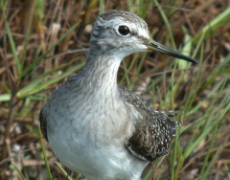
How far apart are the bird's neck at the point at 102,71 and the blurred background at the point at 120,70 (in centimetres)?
100

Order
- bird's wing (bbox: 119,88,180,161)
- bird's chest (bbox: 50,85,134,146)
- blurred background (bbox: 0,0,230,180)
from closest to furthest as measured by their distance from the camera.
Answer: bird's chest (bbox: 50,85,134,146) < bird's wing (bbox: 119,88,180,161) < blurred background (bbox: 0,0,230,180)

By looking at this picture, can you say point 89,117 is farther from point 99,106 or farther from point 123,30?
point 123,30

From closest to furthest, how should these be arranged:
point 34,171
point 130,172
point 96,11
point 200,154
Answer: point 130,172
point 200,154
point 34,171
point 96,11

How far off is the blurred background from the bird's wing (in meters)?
0.12

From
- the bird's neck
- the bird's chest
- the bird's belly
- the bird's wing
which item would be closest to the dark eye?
the bird's neck

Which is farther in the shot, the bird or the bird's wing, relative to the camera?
the bird's wing

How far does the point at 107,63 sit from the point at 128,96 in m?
0.61

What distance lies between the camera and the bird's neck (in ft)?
15.9

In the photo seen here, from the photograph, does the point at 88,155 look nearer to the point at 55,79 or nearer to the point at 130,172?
the point at 130,172

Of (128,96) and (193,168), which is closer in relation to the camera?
(128,96)

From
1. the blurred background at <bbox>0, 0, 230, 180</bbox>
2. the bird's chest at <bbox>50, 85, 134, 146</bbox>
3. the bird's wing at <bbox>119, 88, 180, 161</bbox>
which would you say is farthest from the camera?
the blurred background at <bbox>0, 0, 230, 180</bbox>

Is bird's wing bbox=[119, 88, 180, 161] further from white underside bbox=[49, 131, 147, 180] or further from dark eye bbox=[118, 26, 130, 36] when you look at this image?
dark eye bbox=[118, 26, 130, 36]

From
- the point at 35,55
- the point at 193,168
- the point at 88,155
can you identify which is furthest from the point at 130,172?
the point at 35,55

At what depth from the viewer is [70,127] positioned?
15.8ft
